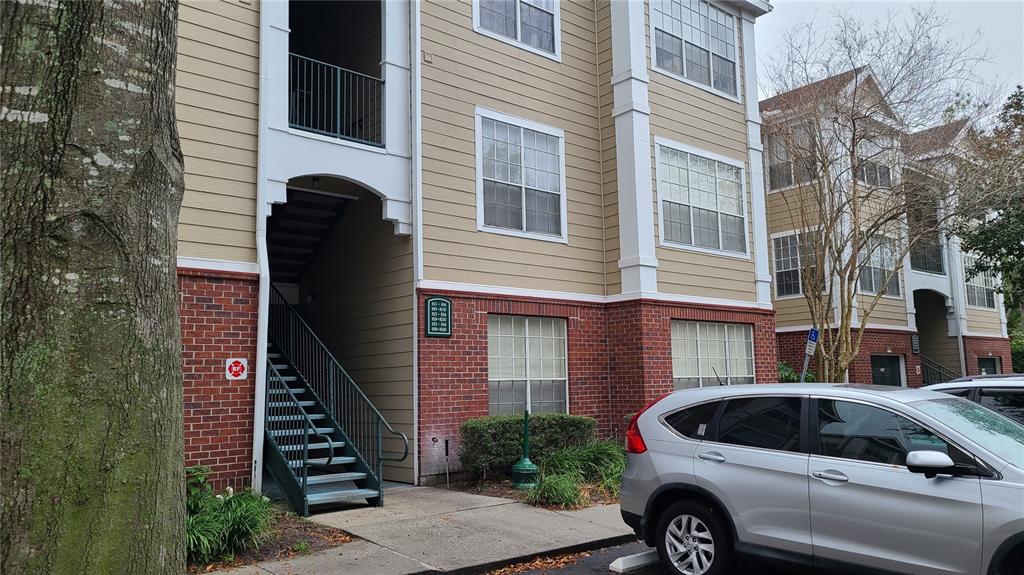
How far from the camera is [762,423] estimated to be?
6145 millimetres

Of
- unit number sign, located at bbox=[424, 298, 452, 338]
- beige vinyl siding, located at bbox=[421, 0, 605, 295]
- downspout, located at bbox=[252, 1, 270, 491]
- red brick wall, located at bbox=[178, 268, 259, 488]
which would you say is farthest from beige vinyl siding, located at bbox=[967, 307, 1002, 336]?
red brick wall, located at bbox=[178, 268, 259, 488]

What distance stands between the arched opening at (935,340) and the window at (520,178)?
1600 centimetres

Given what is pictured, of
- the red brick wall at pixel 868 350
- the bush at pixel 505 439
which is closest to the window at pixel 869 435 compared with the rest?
the bush at pixel 505 439

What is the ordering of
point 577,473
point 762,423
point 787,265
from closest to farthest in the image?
1. point 762,423
2. point 577,473
3. point 787,265

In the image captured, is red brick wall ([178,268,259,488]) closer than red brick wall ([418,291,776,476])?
Yes

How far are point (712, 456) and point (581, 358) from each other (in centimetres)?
699

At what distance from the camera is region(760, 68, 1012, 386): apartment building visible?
49.9ft

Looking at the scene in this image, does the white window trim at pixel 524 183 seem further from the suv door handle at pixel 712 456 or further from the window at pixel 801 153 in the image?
the suv door handle at pixel 712 456

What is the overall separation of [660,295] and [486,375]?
362 cm

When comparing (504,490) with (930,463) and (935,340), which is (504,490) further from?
(935,340)

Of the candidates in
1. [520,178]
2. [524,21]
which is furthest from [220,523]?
[524,21]

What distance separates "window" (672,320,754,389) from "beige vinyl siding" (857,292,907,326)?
685 cm

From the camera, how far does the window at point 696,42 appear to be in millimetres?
14492

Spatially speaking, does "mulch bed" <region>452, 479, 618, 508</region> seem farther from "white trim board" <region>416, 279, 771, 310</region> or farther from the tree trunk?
the tree trunk
